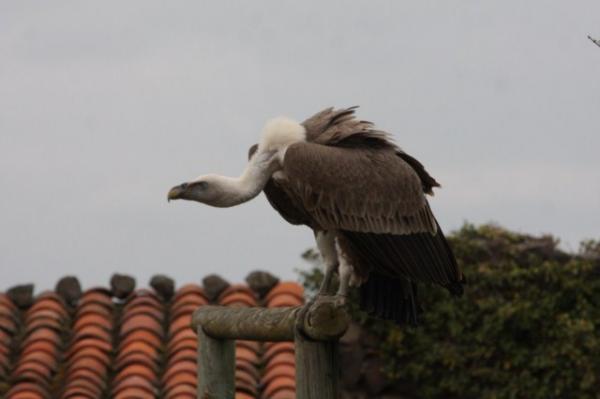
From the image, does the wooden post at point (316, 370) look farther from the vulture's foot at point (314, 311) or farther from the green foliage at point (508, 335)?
the green foliage at point (508, 335)

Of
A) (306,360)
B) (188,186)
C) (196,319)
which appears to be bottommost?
(306,360)

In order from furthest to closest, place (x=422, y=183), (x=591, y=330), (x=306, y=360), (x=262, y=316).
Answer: (x=591, y=330) < (x=422, y=183) < (x=262, y=316) < (x=306, y=360)

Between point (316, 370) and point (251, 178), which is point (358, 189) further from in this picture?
point (316, 370)

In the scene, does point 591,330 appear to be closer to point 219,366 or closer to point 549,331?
point 549,331

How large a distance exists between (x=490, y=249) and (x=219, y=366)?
142 inches

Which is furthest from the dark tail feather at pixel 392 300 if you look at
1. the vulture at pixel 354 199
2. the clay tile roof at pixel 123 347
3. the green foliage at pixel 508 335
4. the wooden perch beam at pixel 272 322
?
the green foliage at pixel 508 335

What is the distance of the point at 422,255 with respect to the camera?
5.90 m

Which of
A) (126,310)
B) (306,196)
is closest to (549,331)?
(126,310)

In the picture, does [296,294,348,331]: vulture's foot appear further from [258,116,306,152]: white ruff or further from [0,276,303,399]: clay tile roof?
[0,276,303,399]: clay tile roof

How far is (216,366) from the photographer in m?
6.48

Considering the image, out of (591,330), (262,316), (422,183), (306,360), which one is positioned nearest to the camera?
(306,360)

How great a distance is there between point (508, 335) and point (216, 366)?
10.9 ft

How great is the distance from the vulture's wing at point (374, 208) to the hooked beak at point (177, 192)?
1.63ft

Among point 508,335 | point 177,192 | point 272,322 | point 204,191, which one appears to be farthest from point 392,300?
point 508,335
